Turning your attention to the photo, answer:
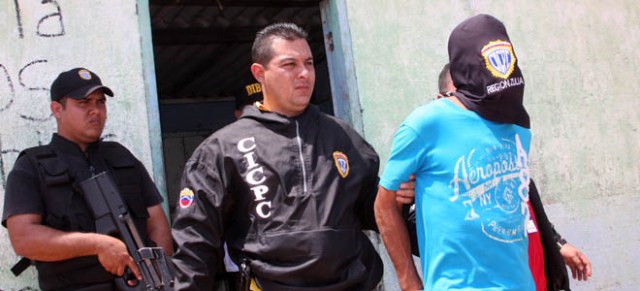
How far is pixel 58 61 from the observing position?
3514 millimetres

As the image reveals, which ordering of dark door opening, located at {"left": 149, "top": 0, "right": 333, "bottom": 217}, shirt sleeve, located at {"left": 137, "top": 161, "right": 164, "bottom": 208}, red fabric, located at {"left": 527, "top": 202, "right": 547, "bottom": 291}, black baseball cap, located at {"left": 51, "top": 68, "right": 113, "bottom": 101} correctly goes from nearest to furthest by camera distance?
red fabric, located at {"left": 527, "top": 202, "right": 547, "bottom": 291} < black baseball cap, located at {"left": 51, "top": 68, "right": 113, "bottom": 101} < shirt sleeve, located at {"left": 137, "top": 161, "right": 164, "bottom": 208} < dark door opening, located at {"left": 149, "top": 0, "right": 333, "bottom": 217}

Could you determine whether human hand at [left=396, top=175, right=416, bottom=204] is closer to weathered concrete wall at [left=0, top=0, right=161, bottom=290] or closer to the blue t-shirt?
the blue t-shirt

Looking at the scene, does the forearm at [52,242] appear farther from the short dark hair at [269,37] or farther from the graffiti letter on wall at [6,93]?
the short dark hair at [269,37]

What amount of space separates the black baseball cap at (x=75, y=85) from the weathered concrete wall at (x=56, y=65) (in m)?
0.36

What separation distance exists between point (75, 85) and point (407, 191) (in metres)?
1.57

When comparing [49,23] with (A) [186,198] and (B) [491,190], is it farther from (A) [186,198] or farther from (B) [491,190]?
(B) [491,190]

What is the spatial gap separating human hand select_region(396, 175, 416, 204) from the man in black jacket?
0.33m

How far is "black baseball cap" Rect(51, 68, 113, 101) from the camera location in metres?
3.09

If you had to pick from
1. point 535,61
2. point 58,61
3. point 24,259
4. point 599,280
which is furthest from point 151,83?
Answer: point 599,280

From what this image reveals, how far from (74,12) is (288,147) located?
5.04 feet

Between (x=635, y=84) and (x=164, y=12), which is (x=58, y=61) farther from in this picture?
(x=635, y=84)

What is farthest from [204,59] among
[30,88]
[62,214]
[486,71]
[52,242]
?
[486,71]

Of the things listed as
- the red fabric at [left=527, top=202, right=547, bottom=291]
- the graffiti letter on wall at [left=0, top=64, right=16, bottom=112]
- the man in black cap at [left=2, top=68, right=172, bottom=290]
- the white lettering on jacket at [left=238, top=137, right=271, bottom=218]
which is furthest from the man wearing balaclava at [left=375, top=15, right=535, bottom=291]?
the graffiti letter on wall at [left=0, top=64, right=16, bottom=112]

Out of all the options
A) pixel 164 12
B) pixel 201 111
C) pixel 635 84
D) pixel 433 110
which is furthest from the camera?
pixel 201 111
